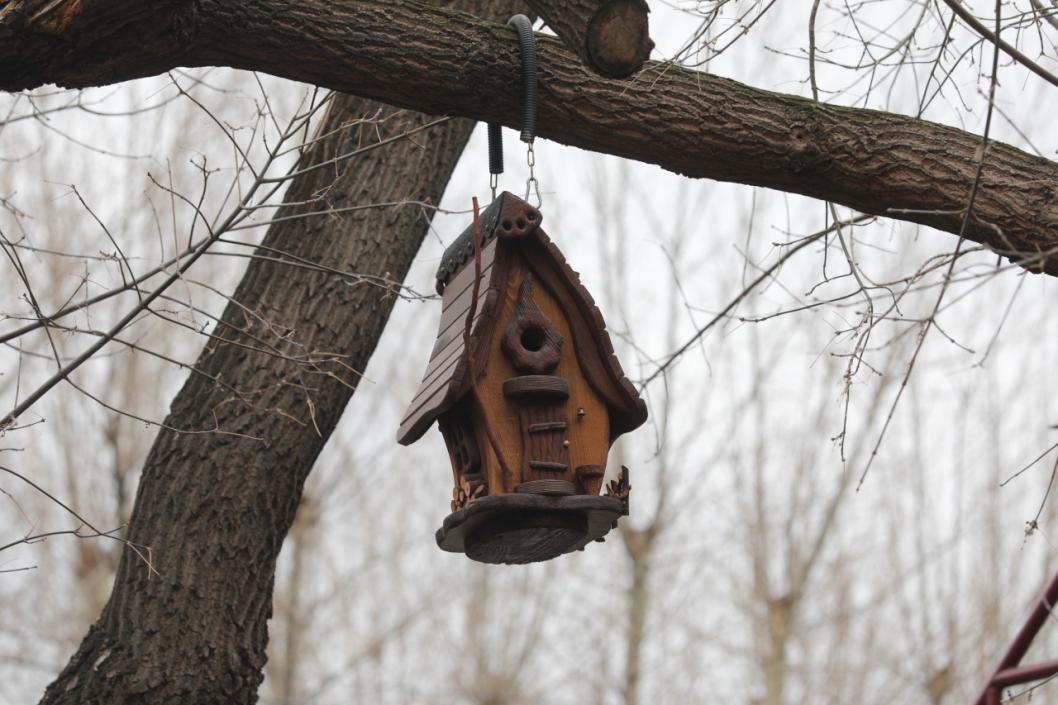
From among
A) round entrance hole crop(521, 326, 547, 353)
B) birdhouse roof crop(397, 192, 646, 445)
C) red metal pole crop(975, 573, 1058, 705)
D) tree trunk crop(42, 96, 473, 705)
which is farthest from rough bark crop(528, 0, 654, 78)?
red metal pole crop(975, 573, 1058, 705)

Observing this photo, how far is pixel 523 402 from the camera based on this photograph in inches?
117

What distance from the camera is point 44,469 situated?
10938mm

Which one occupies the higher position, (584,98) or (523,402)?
(584,98)

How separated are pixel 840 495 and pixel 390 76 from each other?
359 inches

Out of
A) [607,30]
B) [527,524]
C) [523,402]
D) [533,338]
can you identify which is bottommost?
[527,524]

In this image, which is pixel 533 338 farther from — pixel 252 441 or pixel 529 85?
pixel 252 441

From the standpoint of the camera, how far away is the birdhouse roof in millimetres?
2945

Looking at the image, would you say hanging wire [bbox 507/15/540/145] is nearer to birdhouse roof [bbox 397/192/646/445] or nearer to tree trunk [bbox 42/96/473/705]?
birdhouse roof [bbox 397/192/646/445]

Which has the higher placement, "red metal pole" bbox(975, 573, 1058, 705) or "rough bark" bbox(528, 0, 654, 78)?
"rough bark" bbox(528, 0, 654, 78)

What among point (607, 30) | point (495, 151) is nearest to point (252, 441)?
point (495, 151)

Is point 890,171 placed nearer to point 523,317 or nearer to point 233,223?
point 523,317

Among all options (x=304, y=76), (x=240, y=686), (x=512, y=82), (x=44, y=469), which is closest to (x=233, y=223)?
(x=304, y=76)

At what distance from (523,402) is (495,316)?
0.21 m

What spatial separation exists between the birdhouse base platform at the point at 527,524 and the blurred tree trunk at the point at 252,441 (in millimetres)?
953
